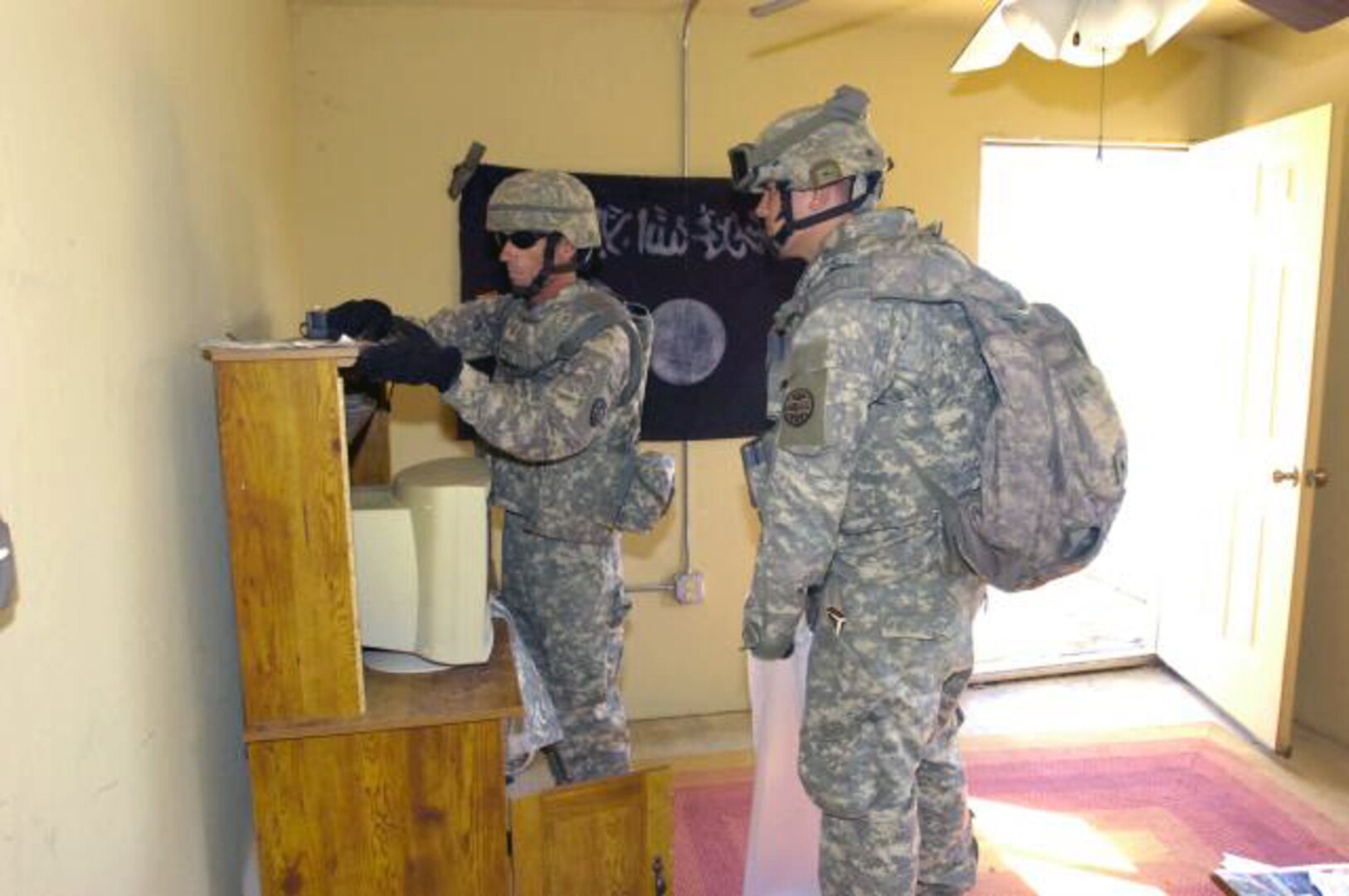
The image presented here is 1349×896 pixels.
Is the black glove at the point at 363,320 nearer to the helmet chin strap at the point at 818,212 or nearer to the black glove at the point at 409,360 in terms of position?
the black glove at the point at 409,360

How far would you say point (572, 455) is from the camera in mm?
2164

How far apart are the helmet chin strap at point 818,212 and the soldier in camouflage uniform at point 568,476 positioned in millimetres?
453

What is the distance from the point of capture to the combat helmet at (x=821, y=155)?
5.90ft

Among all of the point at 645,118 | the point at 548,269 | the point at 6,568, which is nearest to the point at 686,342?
the point at 645,118

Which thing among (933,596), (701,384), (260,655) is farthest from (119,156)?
(701,384)

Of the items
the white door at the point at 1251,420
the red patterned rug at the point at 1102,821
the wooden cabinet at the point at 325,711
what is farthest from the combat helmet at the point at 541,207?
the white door at the point at 1251,420

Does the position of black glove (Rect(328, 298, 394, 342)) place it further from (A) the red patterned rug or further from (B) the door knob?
(B) the door knob

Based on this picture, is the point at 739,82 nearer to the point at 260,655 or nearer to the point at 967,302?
the point at 967,302

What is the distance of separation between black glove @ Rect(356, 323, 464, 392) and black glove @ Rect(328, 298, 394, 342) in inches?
5.5

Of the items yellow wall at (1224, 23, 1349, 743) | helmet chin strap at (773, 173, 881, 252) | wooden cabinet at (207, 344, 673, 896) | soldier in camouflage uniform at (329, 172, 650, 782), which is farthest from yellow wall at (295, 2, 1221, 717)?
wooden cabinet at (207, 344, 673, 896)

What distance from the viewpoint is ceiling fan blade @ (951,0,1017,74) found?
7.43 feet

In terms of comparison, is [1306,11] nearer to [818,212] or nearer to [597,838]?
[818,212]

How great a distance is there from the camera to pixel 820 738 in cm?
181

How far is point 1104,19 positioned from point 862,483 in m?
1.09
